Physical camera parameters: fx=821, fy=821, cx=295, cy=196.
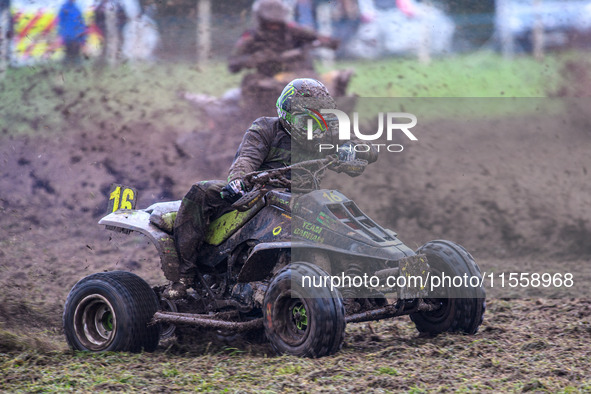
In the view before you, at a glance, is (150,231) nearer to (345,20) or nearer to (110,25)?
(110,25)

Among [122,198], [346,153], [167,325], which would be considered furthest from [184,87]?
[346,153]

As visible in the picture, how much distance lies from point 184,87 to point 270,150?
974cm

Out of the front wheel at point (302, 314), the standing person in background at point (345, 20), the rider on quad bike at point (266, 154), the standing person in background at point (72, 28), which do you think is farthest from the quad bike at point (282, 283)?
the standing person in background at point (345, 20)

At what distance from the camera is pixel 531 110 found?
15391 millimetres

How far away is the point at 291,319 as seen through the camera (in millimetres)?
6090

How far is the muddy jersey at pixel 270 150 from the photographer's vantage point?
6.69m

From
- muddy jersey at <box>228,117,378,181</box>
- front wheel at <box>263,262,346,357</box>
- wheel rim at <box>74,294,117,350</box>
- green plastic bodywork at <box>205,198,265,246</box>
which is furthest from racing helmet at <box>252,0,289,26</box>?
front wheel at <box>263,262,346,357</box>

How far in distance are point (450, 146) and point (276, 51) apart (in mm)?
3946

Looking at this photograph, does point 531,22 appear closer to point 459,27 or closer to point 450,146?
point 459,27

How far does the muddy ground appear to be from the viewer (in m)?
5.73

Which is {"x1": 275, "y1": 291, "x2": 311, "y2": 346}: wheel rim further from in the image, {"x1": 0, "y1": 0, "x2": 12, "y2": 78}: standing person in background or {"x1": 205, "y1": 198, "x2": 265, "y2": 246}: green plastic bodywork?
{"x1": 0, "y1": 0, "x2": 12, "y2": 78}: standing person in background

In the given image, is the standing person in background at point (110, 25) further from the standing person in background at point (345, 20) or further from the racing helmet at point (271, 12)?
the standing person in background at point (345, 20)

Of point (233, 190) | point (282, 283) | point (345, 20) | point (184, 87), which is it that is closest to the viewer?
point (282, 283)

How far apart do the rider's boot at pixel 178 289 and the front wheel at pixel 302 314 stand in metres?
1.07
